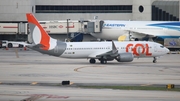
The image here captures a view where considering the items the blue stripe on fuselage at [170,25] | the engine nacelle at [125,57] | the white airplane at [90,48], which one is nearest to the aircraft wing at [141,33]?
the blue stripe on fuselage at [170,25]

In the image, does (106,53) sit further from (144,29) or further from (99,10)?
(99,10)

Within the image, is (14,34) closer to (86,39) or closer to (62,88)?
(86,39)

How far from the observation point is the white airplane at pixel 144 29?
8488 centimetres

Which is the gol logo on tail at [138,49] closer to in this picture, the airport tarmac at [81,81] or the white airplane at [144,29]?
the airport tarmac at [81,81]

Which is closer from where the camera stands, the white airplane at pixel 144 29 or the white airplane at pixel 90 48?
the white airplane at pixel 90 48

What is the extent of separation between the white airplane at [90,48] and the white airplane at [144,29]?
28.2m

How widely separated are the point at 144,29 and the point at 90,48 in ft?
106

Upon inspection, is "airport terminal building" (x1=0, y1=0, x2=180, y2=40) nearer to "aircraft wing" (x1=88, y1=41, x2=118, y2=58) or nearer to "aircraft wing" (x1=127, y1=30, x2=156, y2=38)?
"aircraft wing" (x1=127, y1=30, x2=156, y2=38)

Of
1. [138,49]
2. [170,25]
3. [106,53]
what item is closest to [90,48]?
[106,53]

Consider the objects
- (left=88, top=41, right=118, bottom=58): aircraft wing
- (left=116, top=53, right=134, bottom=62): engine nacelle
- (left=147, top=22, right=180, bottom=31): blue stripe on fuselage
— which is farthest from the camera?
(left=147, top=22, right=180, bottom=31): blue stripe on fuselage

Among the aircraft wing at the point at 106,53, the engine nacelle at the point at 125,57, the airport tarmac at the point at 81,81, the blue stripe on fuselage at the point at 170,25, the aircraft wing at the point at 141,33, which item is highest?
the blue stripe on fuselage at the point at 170,25

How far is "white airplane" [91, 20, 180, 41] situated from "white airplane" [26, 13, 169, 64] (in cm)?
2817

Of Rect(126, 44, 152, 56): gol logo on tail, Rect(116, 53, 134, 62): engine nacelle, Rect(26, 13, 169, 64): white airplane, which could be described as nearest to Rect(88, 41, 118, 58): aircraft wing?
Rect(26, 13, 169, 64): white airplane

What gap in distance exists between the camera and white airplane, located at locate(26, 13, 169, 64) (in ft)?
174
